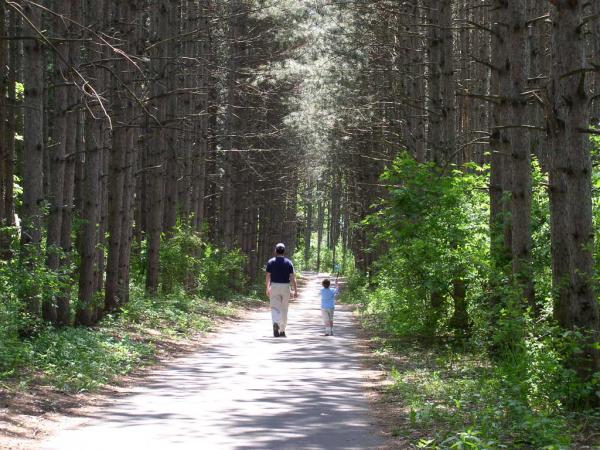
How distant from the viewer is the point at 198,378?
40.0 ft

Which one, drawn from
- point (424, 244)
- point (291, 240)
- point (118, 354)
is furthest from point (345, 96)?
point (291, 240)

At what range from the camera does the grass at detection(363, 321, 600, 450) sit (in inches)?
279

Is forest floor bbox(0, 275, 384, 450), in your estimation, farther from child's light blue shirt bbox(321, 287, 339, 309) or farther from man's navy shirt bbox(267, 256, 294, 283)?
child's light blue shirt bbox(321, 287, 339, 309)

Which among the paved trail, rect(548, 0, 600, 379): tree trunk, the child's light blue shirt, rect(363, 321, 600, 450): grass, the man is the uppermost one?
rect(548, 0, 600, 379): tree trunk

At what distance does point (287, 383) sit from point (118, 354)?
10.1 feet

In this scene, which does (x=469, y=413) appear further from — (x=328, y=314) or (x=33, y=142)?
(x=328, y=314)

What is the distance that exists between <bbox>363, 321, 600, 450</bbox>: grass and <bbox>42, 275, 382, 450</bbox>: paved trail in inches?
18.9

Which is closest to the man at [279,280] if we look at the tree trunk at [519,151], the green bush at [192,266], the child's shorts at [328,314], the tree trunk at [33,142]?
the child's shorts at [328,314]

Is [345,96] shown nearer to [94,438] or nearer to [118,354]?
[118,354]

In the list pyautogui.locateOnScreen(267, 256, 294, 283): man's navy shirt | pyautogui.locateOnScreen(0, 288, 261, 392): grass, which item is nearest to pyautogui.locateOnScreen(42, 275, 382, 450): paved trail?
pyautogui.locateOnScreen(0, 288, 261, 392): grass

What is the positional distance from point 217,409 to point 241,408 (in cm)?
28

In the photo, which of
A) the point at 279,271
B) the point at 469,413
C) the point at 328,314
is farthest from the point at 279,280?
the point at 469,413

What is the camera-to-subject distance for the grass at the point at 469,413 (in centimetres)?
709

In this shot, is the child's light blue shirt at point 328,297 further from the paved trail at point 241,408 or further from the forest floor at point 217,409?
the forest floor at point 217,409
